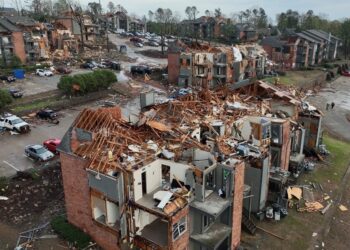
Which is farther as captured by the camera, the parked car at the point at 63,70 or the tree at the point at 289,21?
the tree at the point at 289,21

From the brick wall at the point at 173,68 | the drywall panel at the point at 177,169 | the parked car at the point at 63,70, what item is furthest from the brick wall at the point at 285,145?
the parked car at the point at 63,70

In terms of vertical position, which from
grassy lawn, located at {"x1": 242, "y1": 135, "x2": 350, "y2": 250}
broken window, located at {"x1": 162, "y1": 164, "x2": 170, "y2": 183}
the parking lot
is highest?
broken window, located at {"x1": 162, "y1": 164, "x2": 170, "y2": 183}

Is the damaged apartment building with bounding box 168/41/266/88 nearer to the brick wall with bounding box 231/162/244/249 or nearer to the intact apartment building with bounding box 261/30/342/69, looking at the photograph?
the intact apartment building with bounding box 261/30/342/69

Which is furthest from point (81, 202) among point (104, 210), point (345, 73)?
point (345, 73)

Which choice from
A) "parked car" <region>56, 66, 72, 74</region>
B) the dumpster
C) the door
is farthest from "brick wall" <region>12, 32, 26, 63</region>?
the door

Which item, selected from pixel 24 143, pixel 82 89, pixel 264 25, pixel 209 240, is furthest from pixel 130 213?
pixel 264 25

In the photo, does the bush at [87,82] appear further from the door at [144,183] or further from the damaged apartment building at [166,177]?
the door at [144,183]

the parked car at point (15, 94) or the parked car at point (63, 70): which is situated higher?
the parked car at point (63, 70)
